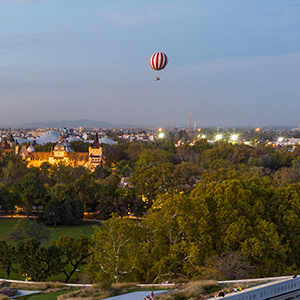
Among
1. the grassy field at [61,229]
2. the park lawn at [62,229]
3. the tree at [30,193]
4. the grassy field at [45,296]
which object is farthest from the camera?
the tree at [30,193]

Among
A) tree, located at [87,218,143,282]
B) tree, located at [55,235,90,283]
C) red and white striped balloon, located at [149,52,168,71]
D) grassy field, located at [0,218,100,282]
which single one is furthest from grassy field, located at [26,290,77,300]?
red and white striped balloon, located at [149,52,168,71]

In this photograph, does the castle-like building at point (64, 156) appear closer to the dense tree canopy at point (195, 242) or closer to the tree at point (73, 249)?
the dense tree canopy at point (195, 242)

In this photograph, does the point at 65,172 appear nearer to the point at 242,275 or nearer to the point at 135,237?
the point at 135,237

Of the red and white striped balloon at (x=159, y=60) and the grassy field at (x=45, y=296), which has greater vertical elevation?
the red and white striped balloon at (x=159, y=60)

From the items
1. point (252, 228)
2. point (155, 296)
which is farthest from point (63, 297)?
point (252, 228)

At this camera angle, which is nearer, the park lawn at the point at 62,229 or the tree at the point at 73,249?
the tree at the point at 73,249

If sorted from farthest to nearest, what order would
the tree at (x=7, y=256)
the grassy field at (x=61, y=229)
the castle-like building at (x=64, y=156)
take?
1. the castle-like building at (x=64, y=156)
2. the grassy field at (x=61, y=229)
3. the tree at (x=7, y=256)

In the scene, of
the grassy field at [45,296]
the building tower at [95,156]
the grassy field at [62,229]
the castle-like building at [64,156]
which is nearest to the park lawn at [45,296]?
the grassy field at [45,296]

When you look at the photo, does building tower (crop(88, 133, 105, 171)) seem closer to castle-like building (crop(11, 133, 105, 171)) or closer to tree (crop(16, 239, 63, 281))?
castle-like building (crop(11, 133, 105, 171))
